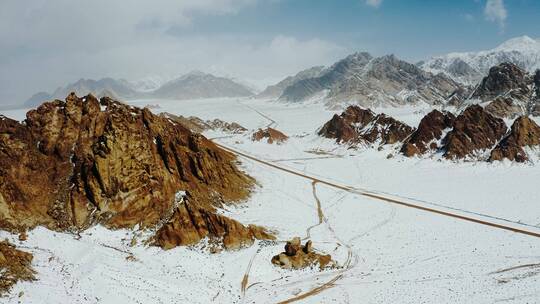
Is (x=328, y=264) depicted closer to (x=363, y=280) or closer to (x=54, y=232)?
(x=363, y=280)

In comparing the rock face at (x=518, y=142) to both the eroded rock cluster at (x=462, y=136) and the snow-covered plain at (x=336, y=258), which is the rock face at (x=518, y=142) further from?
the snow-covered plain at (x=336, y=258)

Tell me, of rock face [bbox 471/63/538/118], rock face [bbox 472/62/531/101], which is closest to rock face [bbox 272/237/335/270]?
rock face [bbox 471/63/538/118]

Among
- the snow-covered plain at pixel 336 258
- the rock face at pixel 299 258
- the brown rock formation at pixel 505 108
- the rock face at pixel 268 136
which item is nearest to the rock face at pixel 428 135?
the snow-covered plain at pixel 336 258

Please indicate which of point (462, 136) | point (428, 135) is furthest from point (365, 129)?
point (462, 136)

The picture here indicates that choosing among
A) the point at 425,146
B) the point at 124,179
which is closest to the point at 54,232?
the point at 124,179

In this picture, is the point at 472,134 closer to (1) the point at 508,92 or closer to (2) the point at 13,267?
(1) the point at 508,92

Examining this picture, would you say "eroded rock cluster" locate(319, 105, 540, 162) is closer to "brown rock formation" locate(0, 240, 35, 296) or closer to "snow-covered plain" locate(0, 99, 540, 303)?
"snow-covered plain" locate(0, 99, 540, 303)
